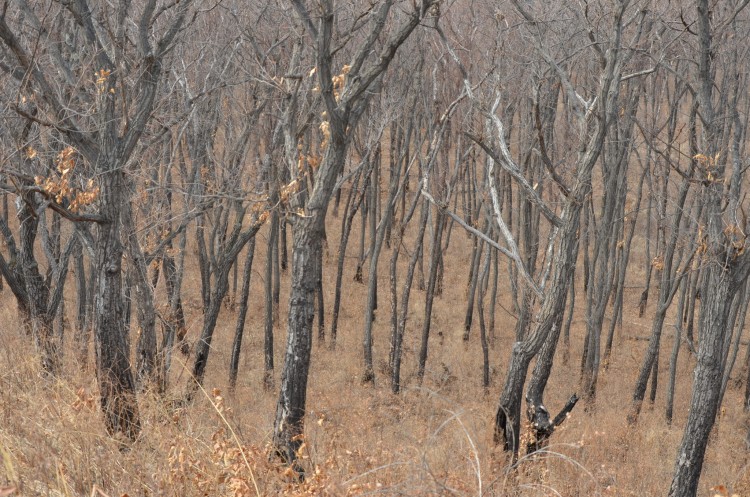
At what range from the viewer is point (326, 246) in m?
24.5

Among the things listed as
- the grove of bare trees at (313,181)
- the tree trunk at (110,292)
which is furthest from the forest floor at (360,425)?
the tree trunk at (110,292)

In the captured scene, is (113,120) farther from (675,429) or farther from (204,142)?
(675,429)

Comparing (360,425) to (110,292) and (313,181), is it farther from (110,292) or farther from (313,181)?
(110,292)

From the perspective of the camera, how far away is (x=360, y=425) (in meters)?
11.8

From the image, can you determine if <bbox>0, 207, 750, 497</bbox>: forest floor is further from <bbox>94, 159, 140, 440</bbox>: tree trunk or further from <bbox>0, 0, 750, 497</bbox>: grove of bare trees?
<bbox>94, 159, 140, 440</bbox>: tree trunk

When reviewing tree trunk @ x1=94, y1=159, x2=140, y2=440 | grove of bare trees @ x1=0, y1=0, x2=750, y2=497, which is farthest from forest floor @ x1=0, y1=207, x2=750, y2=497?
tree trunk @ x1=94, y1=159, x2=140, y2=440

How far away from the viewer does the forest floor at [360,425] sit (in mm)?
4246

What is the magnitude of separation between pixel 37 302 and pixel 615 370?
47.8 ft

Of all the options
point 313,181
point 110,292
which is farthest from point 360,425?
point 110,292

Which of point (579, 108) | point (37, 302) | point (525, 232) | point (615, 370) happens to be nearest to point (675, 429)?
point (615, 370)

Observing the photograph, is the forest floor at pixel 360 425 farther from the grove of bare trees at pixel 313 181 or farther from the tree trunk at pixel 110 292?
the tree trunk at pixel 110 292

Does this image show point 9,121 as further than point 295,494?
Yes

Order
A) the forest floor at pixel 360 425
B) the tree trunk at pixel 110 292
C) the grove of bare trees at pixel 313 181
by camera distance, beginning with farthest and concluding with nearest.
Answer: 1. the grove of bare trees at pixel 313 181
2. the tree trunk at pixel 110 292
3. the forest floor at pixel 360 425

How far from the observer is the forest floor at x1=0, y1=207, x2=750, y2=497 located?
167 inches
